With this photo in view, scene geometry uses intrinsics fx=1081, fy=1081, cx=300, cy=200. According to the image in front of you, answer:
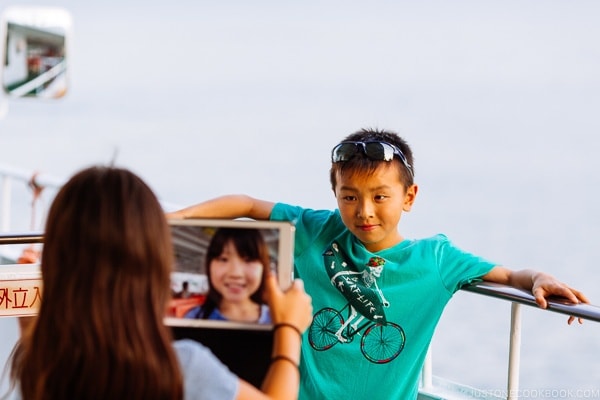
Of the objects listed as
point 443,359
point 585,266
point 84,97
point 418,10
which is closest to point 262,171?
point 585,266

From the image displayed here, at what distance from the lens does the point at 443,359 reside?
10.8 meters

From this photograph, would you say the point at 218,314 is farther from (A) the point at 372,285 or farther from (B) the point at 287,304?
(A) the point at 372,285

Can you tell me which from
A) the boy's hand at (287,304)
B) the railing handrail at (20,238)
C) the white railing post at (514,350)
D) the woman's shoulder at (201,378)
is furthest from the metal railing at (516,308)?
the railing handrail at (20,238)

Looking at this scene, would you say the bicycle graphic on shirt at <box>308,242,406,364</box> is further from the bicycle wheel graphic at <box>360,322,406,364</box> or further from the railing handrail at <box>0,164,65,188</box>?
the railing handrail at <box>0,164,65,188</box>

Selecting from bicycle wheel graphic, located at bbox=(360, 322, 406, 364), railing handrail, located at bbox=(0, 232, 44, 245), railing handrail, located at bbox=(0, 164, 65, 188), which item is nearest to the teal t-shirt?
bicycle wheel graphic, located at bbox=(360, 322, 406, 364)

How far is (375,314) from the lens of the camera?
2752 millimetres

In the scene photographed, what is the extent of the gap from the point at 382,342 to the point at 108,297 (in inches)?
46.0

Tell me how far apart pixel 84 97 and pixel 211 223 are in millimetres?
33731

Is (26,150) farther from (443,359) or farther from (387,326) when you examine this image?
(387,326)

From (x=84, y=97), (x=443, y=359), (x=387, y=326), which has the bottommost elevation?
(x=443, y=359)

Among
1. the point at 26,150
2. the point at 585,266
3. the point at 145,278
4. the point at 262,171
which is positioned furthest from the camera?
the point at 26,150

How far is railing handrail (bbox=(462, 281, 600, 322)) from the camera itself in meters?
2.47

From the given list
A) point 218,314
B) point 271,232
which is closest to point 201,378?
point 218,314

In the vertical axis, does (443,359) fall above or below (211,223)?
below
